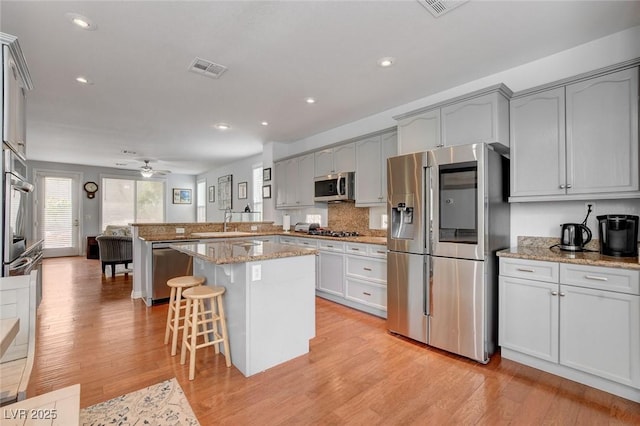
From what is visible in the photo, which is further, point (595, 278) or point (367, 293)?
point (367, 293)

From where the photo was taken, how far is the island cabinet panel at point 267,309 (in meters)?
2.29

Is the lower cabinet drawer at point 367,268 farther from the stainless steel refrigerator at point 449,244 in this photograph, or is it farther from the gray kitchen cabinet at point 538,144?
the gray kitchen cabinet at point 538,144

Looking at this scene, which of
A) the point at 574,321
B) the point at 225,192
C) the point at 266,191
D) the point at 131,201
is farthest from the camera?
the point at 131,201

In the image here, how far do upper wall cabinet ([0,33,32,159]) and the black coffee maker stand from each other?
4398 millimetres

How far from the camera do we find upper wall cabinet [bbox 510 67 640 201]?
2.19 m

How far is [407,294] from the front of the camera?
9.66ft

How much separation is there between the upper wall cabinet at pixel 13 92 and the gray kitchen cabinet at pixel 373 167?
11.2 ft

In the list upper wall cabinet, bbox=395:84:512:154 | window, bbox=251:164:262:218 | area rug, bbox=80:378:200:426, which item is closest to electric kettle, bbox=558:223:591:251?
upper wall cabinet, bbox=395:84:512:154

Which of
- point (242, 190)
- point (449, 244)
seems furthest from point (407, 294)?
point (242, 190)

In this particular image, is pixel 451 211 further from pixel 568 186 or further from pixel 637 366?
pixel 637 366

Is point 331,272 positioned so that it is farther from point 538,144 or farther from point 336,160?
point 538,144

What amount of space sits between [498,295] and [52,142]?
8037 mm

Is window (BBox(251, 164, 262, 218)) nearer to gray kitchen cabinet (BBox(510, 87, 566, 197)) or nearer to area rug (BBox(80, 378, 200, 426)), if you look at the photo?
area rug (BBox(80, 378, 200, 426))

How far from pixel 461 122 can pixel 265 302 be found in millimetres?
2395
